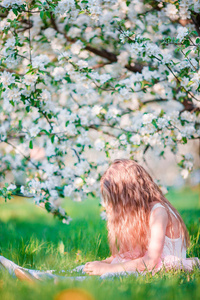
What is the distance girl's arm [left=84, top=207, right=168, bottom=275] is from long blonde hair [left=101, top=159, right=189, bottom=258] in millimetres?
130

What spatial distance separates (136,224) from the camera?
2.43 metres

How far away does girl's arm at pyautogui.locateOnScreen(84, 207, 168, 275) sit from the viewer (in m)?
2.22

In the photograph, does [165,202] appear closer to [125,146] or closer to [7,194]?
[125,146]

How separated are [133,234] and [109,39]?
2287 millimetres

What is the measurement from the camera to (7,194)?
2.93m

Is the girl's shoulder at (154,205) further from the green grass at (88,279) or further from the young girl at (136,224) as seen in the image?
the green grass at (88,279)

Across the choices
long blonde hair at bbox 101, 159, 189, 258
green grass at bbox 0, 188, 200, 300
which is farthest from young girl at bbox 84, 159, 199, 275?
green grass at bbox 0, 188, 200, 300

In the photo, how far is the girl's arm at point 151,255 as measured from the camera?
222 cm

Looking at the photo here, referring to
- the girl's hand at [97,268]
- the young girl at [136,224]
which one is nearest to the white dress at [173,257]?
the young girl at [136,224]

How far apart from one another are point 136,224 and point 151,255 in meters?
0.27

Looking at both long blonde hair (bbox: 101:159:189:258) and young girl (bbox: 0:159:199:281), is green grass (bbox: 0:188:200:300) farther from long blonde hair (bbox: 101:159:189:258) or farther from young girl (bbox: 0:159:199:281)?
long blonde hair (bbox: 101:159:189:258)

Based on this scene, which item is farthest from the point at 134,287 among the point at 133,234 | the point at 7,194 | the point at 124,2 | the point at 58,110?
the point at 124,2

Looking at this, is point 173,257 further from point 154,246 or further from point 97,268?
point 97,268

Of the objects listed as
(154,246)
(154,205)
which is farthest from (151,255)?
(154,205)
